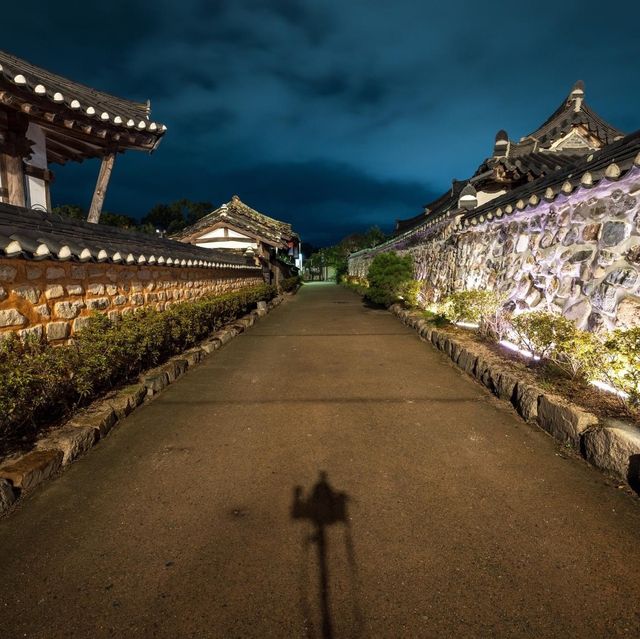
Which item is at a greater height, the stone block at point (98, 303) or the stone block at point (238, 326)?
the stone block at point (98, 303)

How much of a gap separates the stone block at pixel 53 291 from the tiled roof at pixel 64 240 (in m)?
0.44

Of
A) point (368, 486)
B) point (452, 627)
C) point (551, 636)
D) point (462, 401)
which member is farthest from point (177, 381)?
point (551, 636)

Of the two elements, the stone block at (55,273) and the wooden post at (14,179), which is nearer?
the stone block at (55,273)

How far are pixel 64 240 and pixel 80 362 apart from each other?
5.01ft

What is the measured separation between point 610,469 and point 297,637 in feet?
9.60

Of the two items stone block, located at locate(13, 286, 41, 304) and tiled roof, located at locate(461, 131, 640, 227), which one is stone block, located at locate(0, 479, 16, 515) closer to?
stone block, located at locate(13, 286, 41, 304)

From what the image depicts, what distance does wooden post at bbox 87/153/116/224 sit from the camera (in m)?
6.59

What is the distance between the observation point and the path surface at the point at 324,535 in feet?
6.15

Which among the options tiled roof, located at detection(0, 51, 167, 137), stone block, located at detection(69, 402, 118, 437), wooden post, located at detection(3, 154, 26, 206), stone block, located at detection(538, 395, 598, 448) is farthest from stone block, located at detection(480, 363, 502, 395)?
wooden post, located at detection(3, 154, 26, 206)

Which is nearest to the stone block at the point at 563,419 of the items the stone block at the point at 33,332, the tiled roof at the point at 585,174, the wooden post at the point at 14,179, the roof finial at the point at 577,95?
the tiled roof at the point at 585,174

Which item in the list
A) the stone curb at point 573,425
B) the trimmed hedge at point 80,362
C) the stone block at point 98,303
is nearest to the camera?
the stone curb at point 573,425

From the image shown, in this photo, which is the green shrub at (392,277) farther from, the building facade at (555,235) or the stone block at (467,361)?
the stone block at (467,361)

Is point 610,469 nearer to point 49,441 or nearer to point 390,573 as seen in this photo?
point 390,573

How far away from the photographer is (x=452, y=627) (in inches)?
71.4
